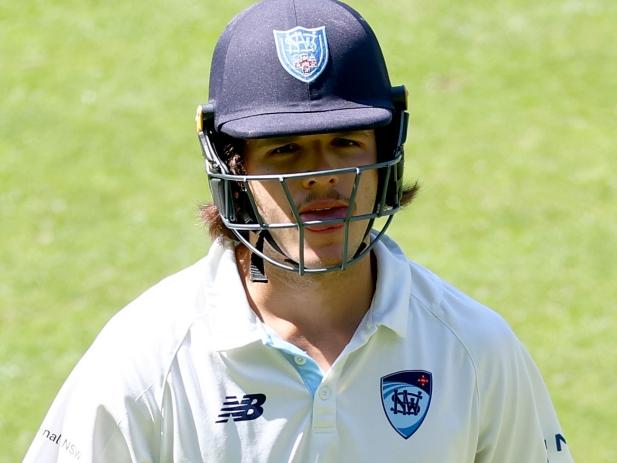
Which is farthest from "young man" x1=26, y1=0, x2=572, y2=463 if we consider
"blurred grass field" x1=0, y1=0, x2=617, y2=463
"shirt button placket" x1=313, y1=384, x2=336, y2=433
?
"blurred grass field" x1=0, y1=0, x2=617, y2=463

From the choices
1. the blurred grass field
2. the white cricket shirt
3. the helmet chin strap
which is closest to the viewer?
the white cricket shirt

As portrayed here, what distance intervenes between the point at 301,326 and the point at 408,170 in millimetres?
5477

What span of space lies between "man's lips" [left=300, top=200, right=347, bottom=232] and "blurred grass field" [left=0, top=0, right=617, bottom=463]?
353cm

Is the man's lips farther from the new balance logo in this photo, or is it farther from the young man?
the new balance logo

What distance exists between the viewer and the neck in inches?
141

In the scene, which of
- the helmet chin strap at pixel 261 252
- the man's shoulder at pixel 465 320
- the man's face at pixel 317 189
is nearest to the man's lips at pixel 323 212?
the man's face at pixel 317 189

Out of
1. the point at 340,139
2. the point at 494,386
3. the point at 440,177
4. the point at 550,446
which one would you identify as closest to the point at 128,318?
the point at 340,139

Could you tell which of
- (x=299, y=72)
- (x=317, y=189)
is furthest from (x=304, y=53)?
(x=317, y=189)

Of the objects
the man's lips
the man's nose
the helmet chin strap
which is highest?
the man's nose

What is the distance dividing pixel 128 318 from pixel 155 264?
15.8 ft

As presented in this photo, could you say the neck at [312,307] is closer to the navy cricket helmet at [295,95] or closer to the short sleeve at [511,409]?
the navy cricket helmet at [295,95]

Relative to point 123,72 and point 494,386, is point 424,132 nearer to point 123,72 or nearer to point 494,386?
point 123,72

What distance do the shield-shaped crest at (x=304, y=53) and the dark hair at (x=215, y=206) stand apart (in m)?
0.24

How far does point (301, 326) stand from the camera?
3602 mm
